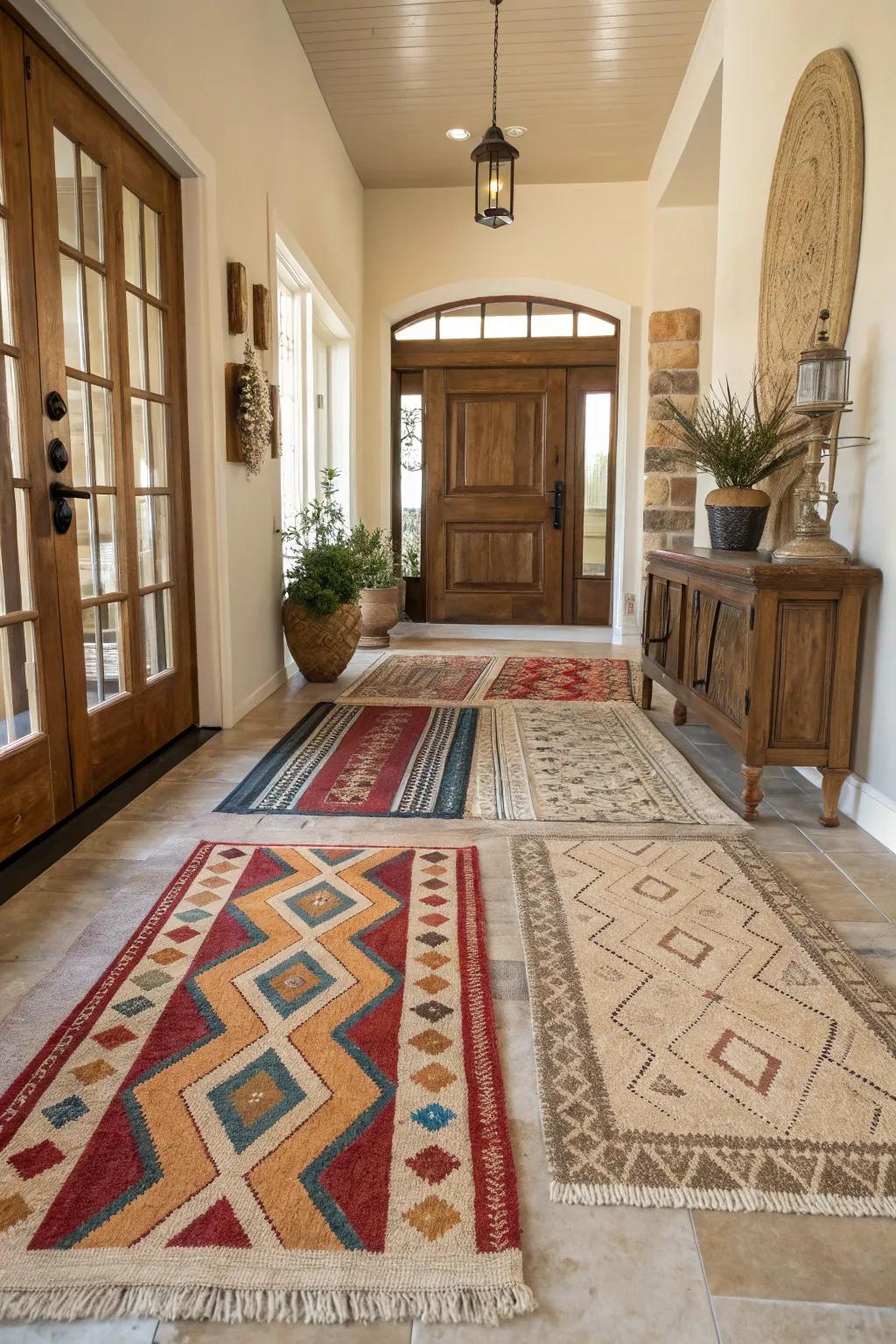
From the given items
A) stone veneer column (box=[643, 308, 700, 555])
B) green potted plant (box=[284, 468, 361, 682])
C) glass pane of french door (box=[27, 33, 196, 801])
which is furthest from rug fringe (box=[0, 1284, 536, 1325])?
stone veneer column (box=[643, 308, 700, 555])

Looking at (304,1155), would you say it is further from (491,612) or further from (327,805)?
(491,612)

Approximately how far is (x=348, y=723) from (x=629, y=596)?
11.1 ft

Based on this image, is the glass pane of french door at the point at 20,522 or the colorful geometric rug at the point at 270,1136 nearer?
the colorful geometric rug at the point at 270,1136

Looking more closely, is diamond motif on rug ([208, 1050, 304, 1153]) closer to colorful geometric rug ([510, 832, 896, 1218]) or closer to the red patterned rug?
colorful geometric rug ([510, 832, 896, 1218])

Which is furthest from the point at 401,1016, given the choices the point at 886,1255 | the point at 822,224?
the point at 822,224

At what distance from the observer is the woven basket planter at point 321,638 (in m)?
4.41

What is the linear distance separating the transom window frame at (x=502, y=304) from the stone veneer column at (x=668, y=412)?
690 mm

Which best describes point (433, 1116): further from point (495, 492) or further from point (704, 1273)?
point (495, 492)

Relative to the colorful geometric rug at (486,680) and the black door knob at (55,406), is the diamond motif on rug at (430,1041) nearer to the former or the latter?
the black door knob at (55,406)

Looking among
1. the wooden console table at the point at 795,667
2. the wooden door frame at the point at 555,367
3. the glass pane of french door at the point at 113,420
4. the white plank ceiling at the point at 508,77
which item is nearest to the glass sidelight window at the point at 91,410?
the glass pane of french door at the point at 113,420

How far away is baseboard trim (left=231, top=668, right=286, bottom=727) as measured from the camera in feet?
12.4

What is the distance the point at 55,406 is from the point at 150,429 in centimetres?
78

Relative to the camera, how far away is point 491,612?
705 cm

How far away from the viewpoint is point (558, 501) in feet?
22.5
